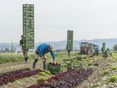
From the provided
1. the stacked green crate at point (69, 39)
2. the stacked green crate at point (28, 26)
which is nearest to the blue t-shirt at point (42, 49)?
the stacked green crate at point (28, 26)

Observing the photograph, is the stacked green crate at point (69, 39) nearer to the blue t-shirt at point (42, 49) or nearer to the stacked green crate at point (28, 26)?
the stacked green crate at point (28, 26)

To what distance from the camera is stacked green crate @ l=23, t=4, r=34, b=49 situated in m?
34.2

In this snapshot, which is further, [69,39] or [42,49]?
[69,39]

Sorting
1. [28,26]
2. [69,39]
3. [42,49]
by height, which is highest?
[28,26]

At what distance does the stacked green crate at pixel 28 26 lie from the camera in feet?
112

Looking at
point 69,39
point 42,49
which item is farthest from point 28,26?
point 69,39

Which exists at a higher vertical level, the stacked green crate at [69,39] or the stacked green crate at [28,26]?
the stacked green crate at [28,26]

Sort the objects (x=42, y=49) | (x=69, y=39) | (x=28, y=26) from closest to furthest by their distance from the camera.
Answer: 1. (x=42, y=49)
2. (x=28, y=26)
3. (x=69, y=39)

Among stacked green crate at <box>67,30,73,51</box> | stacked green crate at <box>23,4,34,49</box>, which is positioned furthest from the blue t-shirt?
stacked green crate at <box>67,30,73,51</box>

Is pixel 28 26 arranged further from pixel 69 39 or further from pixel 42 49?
pixel 69 39

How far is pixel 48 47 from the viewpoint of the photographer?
22.6 metres

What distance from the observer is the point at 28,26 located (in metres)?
34.9

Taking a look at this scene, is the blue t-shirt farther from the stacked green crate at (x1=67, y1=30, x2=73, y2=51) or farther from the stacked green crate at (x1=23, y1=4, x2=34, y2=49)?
the stacked green crate at (x1=67, y1=30, x2=73, y2=51)

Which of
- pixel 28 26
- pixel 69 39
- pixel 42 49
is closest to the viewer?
pixel 42 49
